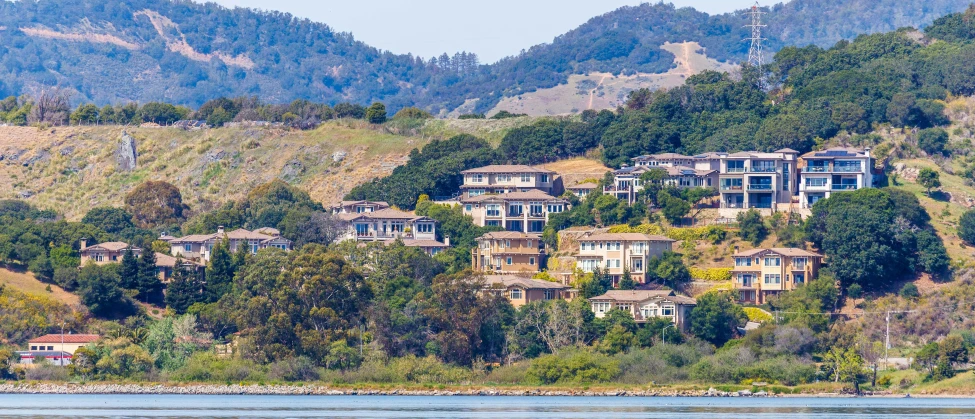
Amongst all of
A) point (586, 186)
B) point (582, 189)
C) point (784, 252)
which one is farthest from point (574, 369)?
point (586, 186)

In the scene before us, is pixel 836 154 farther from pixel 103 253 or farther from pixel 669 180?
pixel 103 253

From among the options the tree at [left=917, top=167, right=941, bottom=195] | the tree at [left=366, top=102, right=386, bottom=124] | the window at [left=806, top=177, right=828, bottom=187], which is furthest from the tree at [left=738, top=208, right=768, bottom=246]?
the tree at [left=366, top=102, right=386, bottom=124]

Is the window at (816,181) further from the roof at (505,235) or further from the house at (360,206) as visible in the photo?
the house at (360,206)

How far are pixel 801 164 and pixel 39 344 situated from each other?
183 feet

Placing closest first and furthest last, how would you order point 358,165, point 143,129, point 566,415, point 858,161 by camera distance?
point 566,415 < point 858,161 < point 358,165 < point 143,129

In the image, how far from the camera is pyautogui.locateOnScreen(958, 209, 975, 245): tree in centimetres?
10650

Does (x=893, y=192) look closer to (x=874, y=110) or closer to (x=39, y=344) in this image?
(x=874, y=110)

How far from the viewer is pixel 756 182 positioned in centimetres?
11438

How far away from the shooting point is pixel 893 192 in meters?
109

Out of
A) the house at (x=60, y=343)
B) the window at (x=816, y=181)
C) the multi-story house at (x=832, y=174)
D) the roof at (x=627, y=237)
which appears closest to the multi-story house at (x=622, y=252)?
the roof at (x=627, y=237)

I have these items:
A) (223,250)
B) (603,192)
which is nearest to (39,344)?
(223,250)

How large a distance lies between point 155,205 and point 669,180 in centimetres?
4702

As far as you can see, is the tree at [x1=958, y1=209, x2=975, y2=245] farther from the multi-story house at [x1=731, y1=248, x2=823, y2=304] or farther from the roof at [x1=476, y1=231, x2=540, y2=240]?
the roof at [x1=476, y1=231, x2=540, y2=240]

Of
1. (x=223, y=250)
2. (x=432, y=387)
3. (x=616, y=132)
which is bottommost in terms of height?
(x=432, y=387)
